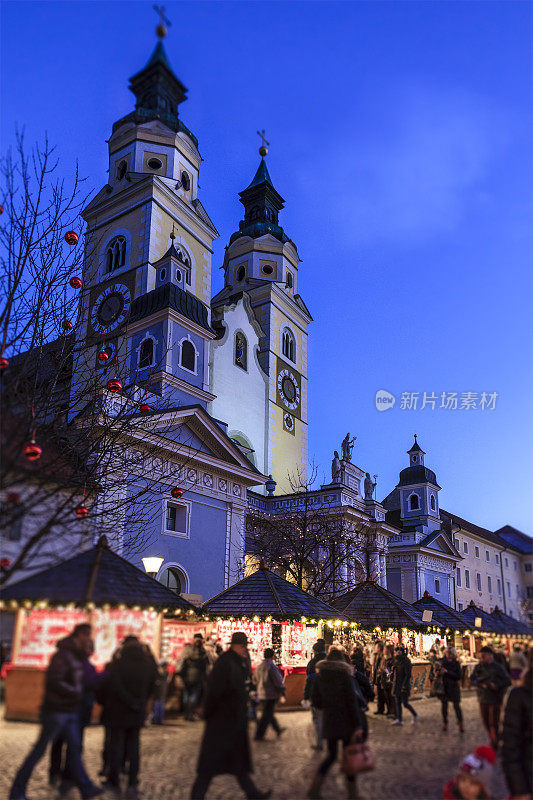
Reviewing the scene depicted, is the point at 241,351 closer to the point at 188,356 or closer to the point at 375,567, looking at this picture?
the point at 188,356

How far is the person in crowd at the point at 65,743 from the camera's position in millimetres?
4785

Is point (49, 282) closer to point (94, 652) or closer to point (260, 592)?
point (260, 592)

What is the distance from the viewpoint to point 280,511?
149 ft

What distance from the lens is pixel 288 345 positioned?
6234 cm

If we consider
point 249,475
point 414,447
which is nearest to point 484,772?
point 249,475

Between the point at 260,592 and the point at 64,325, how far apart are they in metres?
7.67

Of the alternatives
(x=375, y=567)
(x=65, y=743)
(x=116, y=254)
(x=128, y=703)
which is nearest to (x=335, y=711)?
(x=128, y=703)

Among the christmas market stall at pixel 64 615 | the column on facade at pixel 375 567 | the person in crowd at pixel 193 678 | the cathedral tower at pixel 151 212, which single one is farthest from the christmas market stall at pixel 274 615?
the column on facade at pixel 375 567

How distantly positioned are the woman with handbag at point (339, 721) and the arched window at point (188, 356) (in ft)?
98.2

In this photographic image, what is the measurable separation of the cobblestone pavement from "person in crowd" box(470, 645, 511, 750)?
340 mm

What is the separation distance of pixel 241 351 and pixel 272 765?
161 feet

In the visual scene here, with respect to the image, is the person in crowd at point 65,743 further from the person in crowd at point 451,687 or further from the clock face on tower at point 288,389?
the clock face on tower at point 288,389

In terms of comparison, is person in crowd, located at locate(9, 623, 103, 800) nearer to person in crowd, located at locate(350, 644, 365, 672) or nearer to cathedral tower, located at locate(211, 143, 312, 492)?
person in crowd, located at locate(350, 644, 365, 672)

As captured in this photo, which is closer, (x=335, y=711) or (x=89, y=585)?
(x=89, y=585)
